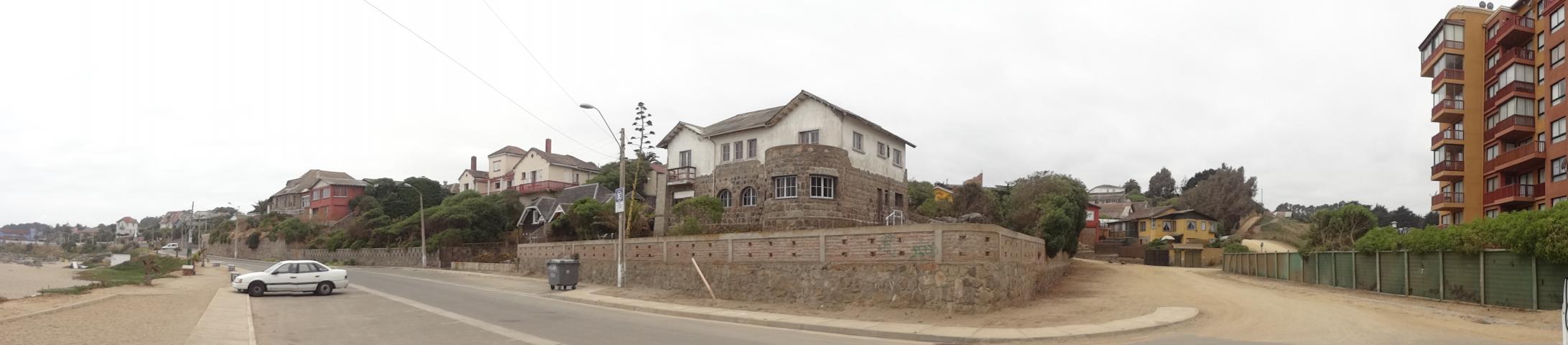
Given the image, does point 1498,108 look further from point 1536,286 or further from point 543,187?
point 543,187

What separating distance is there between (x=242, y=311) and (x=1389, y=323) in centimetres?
2444

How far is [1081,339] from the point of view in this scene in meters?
14.5

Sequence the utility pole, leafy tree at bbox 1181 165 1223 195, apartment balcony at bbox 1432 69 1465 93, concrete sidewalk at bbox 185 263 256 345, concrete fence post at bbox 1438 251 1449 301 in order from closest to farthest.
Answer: concrete sidewalk at bbox 185 263 256 345, concrete fence post at bbox 1438 251 1449 301, the utility pole, apartment balcony at bbox 1432 69 1465 93, leafy tree at bbox 1181 165 1223 195

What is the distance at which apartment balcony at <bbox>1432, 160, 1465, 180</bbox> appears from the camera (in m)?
46.9

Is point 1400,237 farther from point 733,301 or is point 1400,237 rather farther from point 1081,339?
point 733,301

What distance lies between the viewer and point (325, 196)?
87750mm

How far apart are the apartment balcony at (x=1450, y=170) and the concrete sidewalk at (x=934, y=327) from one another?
1581 inches

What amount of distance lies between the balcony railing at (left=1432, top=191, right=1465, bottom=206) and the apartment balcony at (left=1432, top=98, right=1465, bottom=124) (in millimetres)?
4115

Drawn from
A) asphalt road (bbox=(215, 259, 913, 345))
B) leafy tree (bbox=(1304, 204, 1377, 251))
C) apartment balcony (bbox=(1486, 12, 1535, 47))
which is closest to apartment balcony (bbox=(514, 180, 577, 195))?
asphalt road (bbox=(215, 259, 913, 345))

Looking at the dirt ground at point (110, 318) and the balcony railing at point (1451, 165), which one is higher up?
the balcony railing at point (1451, 165)

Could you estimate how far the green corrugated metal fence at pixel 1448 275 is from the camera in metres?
17.7

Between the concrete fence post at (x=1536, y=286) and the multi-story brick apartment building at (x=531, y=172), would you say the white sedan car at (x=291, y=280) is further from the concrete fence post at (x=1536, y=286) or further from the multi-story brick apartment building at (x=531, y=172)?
the multi-story brick apartment building at (x=531, y=172)

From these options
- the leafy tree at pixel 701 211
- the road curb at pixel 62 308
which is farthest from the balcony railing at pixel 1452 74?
the road curb at pixel 62 308

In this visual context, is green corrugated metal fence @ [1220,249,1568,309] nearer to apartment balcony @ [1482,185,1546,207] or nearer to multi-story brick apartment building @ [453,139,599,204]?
apartment balcony @ [1482,185,1546,207]
